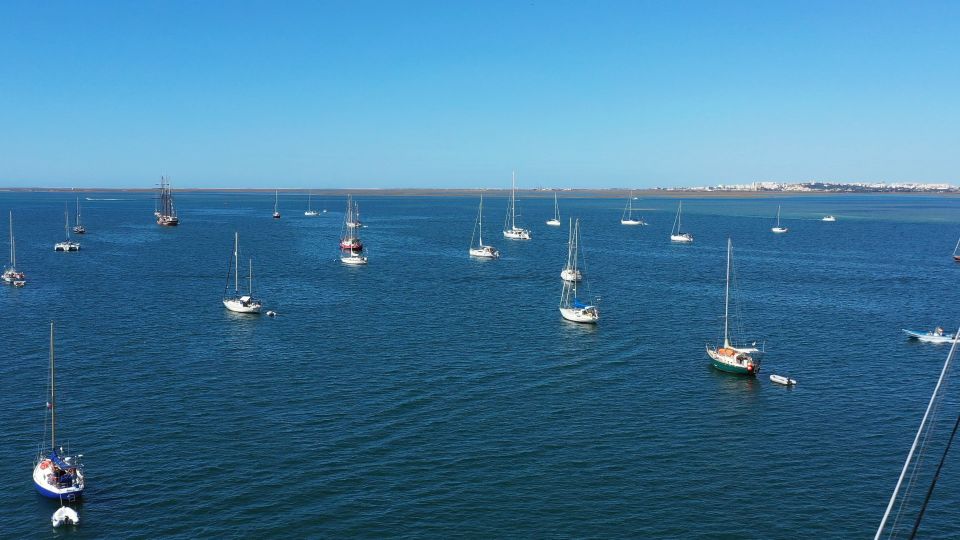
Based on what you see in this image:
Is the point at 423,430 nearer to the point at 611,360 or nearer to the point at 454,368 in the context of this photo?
the point at 454,368

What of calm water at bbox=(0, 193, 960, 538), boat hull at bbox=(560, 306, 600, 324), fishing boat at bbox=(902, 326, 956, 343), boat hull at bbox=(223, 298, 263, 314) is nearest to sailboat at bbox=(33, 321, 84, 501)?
calm water at bbox=(0, 193, 960, 538)

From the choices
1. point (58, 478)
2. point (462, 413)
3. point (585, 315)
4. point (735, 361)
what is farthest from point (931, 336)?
point (58, 478)

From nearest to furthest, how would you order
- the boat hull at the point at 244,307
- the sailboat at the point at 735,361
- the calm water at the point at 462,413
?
the calm water at the point at 462,413
the sailboat at the point at 735,361
the boat hull at the point at 244,307

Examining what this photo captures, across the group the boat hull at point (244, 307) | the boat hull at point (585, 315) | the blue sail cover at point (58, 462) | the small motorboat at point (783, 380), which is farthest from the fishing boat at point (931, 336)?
the blue sail cover at point (58, 462)

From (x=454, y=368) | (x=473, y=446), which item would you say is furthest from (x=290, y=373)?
(x=473, y=446)

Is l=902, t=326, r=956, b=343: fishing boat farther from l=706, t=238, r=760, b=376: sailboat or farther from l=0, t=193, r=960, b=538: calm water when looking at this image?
l=706, t=238, r=760, b=376: sailboat

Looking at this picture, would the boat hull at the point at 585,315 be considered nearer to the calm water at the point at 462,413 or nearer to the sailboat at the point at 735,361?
the calm water at the point at 462,413

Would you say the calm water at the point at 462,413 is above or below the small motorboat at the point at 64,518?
above

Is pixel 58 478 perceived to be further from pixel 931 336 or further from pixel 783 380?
pixel 931 336
